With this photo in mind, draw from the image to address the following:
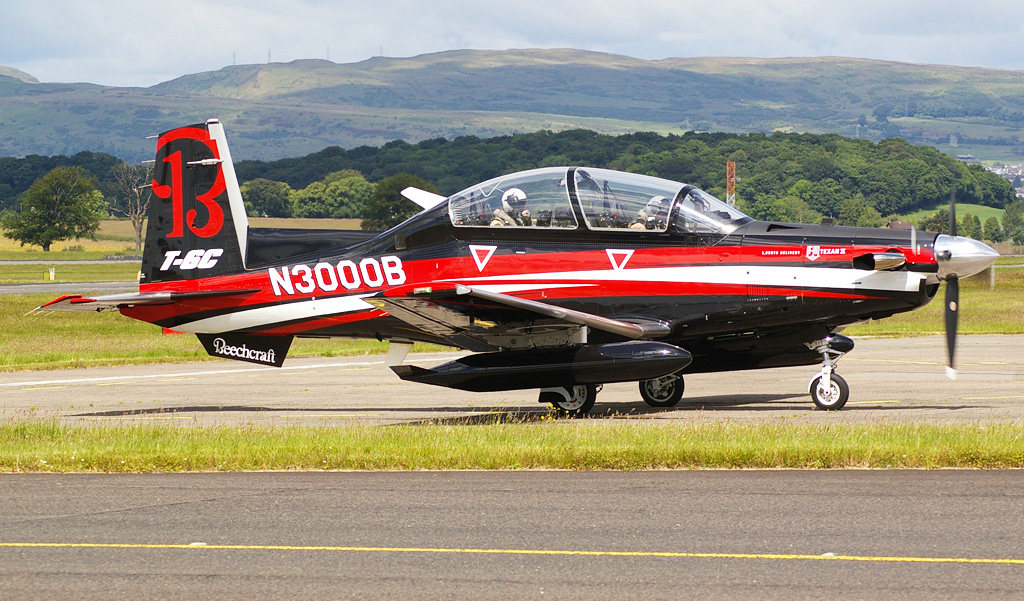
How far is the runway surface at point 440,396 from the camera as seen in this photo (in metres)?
14.0

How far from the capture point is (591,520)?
7.64 meters

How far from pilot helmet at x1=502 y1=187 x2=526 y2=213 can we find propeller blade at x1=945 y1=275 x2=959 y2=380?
5.23m

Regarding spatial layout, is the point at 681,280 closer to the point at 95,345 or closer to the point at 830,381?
the point at 830,381

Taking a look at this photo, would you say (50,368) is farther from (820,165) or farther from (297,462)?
(820,165)

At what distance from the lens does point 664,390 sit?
14906 millimetres

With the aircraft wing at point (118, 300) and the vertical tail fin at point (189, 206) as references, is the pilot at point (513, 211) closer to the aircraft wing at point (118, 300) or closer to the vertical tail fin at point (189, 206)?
the aircraft wing at point (118, 300)

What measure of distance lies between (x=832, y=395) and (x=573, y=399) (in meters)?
3.31

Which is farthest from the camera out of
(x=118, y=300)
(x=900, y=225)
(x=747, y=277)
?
(x=118, y=300)

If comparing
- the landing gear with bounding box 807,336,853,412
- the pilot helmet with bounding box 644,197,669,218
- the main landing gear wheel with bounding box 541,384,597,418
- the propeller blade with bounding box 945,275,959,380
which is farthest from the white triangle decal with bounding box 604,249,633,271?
the propeller blade with bounding box 945,275,959,380

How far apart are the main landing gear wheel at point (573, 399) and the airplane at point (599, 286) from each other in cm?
2

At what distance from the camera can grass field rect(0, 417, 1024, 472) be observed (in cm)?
980

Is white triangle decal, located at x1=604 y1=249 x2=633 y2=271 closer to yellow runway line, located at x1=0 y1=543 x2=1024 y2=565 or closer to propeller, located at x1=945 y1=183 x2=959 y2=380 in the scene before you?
propeller, located at x1=945 y1=183 x2=959 y2=380

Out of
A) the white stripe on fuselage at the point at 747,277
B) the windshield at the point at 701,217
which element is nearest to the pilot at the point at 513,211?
the white stripe on fuselage at the point at 747,277

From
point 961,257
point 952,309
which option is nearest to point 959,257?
point 961,257
